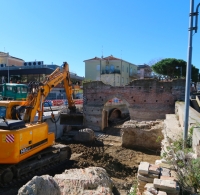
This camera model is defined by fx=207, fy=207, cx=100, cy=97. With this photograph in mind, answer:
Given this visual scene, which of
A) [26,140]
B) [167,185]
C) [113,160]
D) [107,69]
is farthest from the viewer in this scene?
[107,69]

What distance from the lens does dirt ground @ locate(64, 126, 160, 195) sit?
26.0 feet

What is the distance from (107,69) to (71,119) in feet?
73.5

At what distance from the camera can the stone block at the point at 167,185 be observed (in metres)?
3.29

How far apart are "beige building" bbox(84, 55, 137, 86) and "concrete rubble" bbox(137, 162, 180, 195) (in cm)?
3225

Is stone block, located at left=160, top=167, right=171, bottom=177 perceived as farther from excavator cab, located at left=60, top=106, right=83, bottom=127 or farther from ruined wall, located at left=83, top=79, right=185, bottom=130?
ruined wall, located at left=83, top=79, right=185, bottom=130

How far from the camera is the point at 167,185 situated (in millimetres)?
3342

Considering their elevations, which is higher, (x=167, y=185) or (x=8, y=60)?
(x=8, y=60)

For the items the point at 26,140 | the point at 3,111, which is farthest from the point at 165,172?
the point at 3,111

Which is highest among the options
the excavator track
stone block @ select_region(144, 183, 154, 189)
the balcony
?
the balcony

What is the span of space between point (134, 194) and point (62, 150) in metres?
5.65

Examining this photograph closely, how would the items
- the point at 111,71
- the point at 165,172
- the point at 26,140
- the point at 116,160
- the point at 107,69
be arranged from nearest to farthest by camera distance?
the point at 165,172 < the point at 26,140 < the point at 116,160 < the point at 111,71 < the point at 107,69

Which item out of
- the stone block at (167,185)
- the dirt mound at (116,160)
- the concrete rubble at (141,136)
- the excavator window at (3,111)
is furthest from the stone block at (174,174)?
the concrete rubble at (141,136)

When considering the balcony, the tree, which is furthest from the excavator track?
the balcony

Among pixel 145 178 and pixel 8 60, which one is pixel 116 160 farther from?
pixel 8 60
